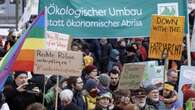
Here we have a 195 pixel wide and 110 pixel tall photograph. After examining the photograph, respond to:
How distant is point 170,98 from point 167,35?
0.97m

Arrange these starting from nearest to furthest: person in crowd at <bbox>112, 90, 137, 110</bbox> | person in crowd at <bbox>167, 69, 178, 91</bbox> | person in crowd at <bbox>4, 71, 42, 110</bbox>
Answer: person in crowd at <bbox>112, 90, 137, 110</bbox> → person in crowd at <bbox>4, 71, 42, 110</bbox> → person in crowd at <bbox>167, 69, 178, 91</bbox>

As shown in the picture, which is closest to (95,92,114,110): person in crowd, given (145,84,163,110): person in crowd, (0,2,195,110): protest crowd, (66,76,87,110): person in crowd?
(0,2,195,110): protest crowd

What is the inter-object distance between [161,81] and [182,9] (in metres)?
1.23

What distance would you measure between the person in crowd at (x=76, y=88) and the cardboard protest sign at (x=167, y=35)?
1.22 m

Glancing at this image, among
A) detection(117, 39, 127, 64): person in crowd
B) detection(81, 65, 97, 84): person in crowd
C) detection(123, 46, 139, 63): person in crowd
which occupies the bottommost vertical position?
detection(81, 65, 97, 84): person in crowd

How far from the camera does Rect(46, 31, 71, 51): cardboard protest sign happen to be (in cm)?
1075

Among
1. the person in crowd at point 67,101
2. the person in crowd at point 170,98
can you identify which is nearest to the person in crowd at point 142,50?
the person in crowd at point 170,98

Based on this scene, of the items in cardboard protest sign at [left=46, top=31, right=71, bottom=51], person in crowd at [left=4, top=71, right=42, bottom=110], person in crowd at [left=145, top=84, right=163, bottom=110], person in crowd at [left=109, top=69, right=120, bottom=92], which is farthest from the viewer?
person in crowd at [left=109, top=69, right=120, bottom=92]

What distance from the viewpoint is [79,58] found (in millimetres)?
10086

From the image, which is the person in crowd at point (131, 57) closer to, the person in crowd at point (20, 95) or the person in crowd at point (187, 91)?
the person in crowd at point (187, 91)

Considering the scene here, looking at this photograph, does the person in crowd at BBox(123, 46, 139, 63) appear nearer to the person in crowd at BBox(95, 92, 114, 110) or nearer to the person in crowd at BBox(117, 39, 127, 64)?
the person in crowd at BBox(117, 39, 127, 64)

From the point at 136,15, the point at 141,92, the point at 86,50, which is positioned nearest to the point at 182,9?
the point at 136,15

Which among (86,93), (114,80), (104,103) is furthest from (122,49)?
(104,103)

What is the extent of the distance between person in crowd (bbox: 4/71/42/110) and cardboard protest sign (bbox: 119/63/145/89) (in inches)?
51.9
